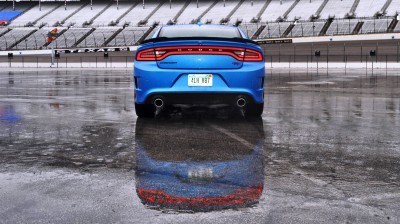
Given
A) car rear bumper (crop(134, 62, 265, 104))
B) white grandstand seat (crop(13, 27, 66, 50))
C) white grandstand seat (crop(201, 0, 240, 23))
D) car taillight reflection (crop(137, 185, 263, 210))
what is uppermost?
white grandstand seat (crop(201, 0, 240, 23))

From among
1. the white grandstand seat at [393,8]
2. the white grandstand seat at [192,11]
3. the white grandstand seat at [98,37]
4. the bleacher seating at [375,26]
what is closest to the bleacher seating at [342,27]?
the bleacher seating at [375,26]

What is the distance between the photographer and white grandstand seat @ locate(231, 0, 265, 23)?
5211 cm

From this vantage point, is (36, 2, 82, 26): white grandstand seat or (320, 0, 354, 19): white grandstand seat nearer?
(320, 0, 354, 19): white grandstand seat

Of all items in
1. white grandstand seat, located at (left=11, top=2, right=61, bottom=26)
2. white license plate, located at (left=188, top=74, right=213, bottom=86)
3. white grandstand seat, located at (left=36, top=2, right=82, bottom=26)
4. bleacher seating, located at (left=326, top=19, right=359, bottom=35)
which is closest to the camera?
white license plate, located at (left=188, top=74, right=213, bottom=86)

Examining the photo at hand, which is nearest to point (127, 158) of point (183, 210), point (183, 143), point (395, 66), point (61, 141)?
point (183, 143)

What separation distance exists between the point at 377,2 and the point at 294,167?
1917 inches

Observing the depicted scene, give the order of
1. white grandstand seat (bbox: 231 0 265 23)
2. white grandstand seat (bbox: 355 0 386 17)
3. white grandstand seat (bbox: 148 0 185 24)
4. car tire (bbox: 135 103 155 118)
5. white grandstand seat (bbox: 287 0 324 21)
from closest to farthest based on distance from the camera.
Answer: car tire (bbox: 135 103 155 118)
white grandstand seat (bbox: 355 0 386 17)
white grandstand seat (bbox: 287 0 324 21)
white grandstand seat (bbox: 231 0 265 23)
white grandstand seat (bbox: 148 0 185 24)

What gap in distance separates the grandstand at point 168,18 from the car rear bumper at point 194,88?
126 feet

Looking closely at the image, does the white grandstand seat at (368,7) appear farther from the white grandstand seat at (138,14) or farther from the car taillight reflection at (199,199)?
the car taillight reflection at (199,199)

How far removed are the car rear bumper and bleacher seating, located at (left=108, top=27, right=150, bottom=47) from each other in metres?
44.4

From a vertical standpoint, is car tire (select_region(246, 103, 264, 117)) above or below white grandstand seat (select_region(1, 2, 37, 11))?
below

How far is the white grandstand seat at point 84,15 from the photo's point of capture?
5831 centimetres

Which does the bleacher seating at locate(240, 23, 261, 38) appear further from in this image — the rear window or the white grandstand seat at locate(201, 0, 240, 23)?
the rear window

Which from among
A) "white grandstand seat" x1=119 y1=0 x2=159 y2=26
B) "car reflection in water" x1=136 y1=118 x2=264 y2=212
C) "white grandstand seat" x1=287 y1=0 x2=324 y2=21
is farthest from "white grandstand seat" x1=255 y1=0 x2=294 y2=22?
"car reflection in water" x1=136 y1=118 x2=264 y2=212
